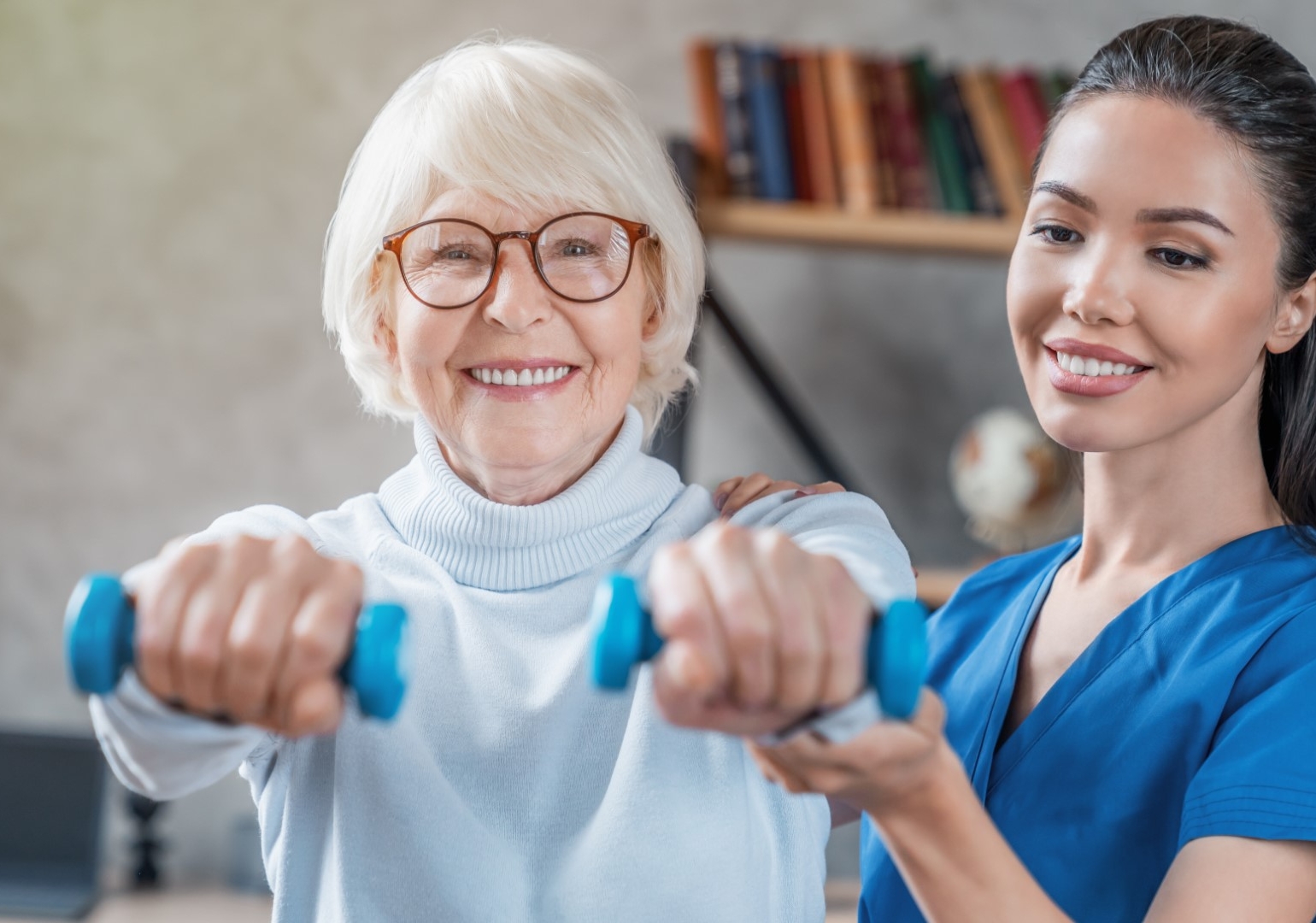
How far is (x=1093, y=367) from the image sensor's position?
1.02 m

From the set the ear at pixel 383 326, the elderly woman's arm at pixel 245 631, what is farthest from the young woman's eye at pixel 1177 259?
the elderly woman's arm at pixel 245 631

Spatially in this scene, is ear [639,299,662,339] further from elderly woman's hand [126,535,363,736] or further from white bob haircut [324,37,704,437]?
elderly woman's hand [126,535,363,736]

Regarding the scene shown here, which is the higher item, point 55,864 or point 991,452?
point 991,452

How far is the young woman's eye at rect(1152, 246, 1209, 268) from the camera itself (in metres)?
0.99

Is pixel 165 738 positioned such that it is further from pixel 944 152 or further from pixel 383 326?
pixel 944 152

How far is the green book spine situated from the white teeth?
3.19 feet

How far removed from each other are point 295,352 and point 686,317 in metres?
1.29

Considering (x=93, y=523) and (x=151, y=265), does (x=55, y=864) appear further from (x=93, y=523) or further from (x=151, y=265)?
(x=151, y=265)

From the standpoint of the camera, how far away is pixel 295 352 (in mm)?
2174

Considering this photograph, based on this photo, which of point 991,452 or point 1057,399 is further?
point 991,452

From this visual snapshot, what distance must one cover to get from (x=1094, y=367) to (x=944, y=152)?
1023 mm

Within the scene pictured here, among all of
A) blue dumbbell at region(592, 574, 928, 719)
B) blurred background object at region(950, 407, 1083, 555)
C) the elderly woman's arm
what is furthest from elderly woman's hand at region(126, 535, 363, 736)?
blurred background object at region(950, 407, 1083, 555)

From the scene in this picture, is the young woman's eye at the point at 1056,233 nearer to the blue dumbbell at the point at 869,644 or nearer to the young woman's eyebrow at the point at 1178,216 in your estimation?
the young woman's eyebrow at the point at 1178,216

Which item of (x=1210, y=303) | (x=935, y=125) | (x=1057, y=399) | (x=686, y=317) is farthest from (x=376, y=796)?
(x=935, y=125)
